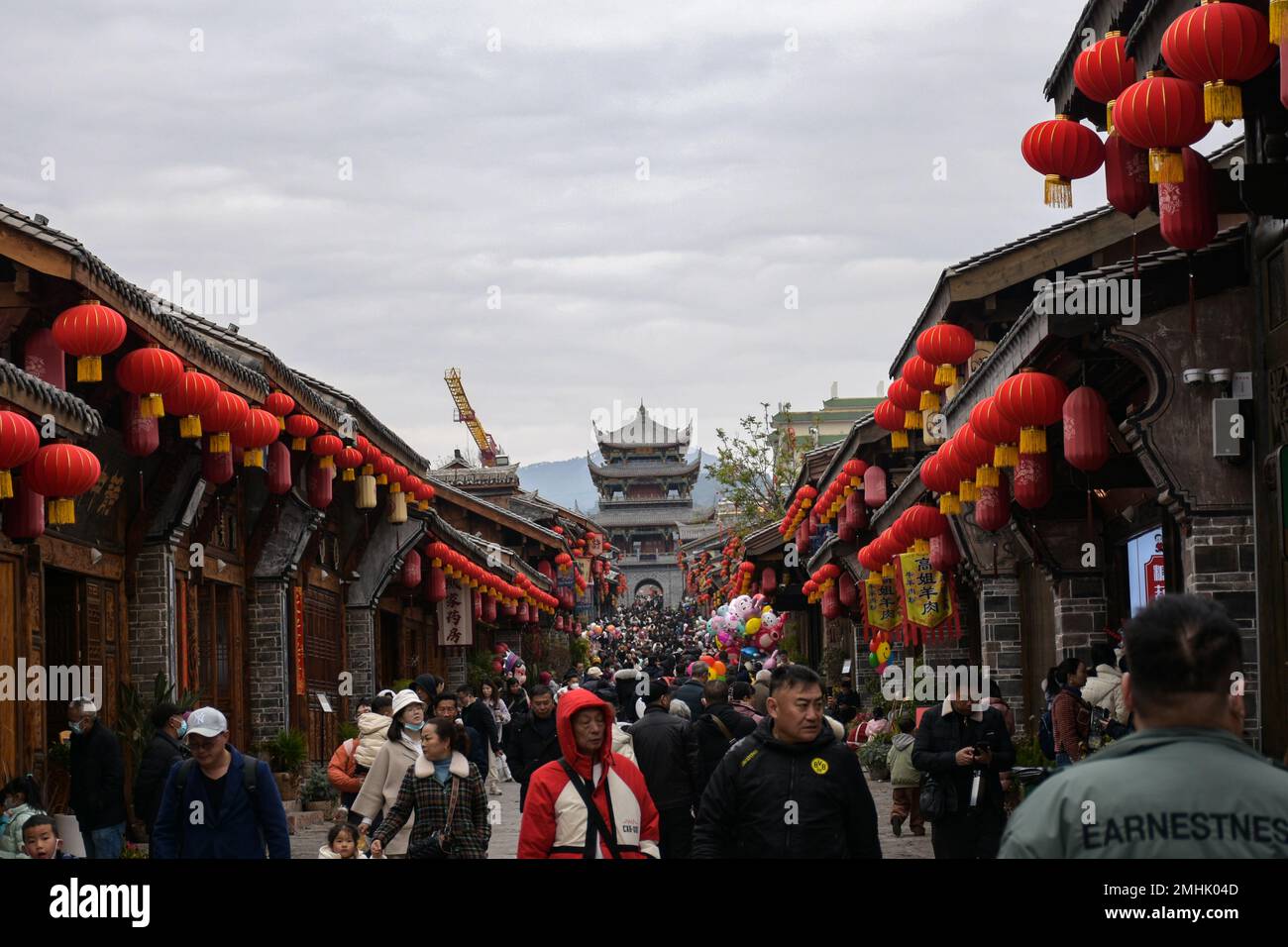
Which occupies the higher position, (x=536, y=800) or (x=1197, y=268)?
(x=1197, y=268)

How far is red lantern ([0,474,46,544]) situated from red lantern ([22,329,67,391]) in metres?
1.97

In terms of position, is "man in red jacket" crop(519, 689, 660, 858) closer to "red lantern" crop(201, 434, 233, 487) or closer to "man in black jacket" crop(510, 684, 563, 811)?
"man in black jacket" crop(510, 684, 563, 811)

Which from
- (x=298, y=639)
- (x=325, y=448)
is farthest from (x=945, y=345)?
(x=298, y=639)

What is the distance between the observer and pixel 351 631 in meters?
27.4

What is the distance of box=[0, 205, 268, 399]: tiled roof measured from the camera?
13414mm

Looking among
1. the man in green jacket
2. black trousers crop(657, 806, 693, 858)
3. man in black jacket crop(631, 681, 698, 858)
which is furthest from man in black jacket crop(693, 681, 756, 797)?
the man in green jacket

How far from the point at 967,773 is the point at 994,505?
6.12 meters

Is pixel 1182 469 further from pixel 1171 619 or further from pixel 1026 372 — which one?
pixel 1171 619

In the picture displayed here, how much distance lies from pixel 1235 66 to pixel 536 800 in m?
5.44

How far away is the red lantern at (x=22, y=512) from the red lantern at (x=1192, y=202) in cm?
758

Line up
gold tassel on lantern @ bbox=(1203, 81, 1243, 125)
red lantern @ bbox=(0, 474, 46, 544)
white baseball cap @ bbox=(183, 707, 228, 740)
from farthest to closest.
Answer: red lantern @ bbox=(0, 474, 46, 544) < gold tassel on lantern @ bbox=(1203, 81, 1243, 125) < white baseball cap @ bbox=(183, 707, 228, 740)

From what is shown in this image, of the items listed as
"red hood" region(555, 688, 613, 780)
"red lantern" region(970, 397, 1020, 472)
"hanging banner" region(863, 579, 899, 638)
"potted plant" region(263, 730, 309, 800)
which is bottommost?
"potted plant" region(263, 730, 309, 800)

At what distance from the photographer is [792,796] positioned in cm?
767
